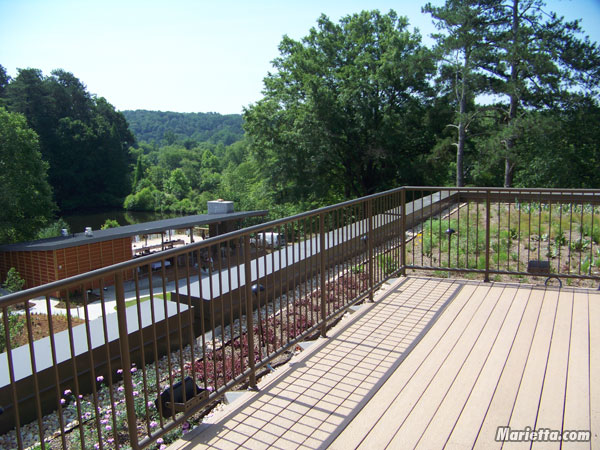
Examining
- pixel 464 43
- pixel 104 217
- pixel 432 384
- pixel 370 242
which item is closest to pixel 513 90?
pixel 464 43

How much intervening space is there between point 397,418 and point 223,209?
2603 cm

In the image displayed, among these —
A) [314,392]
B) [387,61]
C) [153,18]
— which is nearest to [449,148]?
[387,61]

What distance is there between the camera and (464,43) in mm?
19000

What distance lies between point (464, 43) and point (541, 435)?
19.8 m

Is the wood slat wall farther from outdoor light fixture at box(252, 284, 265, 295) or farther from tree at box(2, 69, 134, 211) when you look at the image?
tree at box(2, 69, 134, 211)

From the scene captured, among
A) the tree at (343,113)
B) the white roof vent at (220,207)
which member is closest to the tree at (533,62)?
Result: the tree at (343,113)

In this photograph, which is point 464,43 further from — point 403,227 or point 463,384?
point 463,384

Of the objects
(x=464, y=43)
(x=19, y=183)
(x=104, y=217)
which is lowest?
(x=104, y=217)

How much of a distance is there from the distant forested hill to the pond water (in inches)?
2122

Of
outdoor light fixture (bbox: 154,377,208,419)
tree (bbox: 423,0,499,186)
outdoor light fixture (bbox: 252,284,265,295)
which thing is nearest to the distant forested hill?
tree (bbox: 423,0,499,186)

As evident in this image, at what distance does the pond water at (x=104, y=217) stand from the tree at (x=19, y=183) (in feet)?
60.4

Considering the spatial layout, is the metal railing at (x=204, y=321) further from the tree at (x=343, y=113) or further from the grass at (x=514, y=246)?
the tree at (x=343, y=113)

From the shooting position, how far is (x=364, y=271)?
4.46 meters

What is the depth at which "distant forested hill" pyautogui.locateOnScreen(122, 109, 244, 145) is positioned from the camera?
114000 mm
